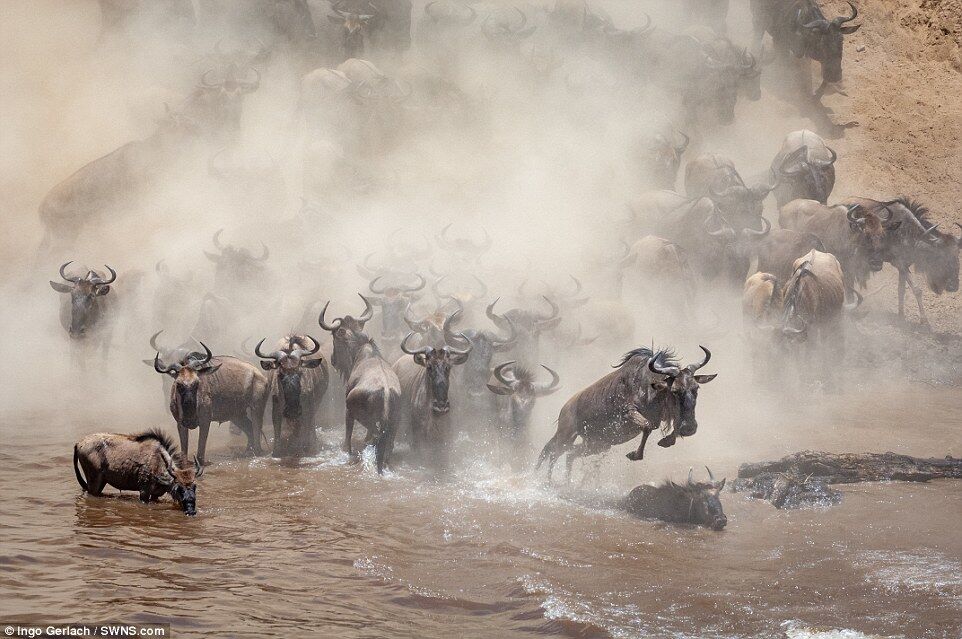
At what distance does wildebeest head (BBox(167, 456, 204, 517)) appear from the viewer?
9266 mm

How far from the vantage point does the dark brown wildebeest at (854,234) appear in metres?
17.4

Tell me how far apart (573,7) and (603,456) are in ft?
59.4

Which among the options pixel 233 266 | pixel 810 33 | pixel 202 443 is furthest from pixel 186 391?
pixel 810 33

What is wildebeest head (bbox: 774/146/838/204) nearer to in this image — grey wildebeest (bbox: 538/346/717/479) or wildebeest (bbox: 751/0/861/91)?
wildebeest (bbox: 751/0/861/91)

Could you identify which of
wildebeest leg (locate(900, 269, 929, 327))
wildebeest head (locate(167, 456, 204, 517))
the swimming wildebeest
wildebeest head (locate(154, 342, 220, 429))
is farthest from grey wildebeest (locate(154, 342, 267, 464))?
wildebeest leg (locate(900, 269, 929, 327))

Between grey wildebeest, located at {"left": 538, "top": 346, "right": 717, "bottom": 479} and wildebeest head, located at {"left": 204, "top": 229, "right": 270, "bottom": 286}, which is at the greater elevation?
wildebeest head, located at {"left": 204, "top": 229, "right": 270, "bottom": 286}

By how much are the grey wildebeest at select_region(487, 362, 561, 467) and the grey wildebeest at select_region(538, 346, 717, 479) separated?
46 cm

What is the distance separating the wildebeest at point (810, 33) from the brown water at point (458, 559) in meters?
17.5

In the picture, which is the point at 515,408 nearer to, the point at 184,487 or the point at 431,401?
the point at 431,401

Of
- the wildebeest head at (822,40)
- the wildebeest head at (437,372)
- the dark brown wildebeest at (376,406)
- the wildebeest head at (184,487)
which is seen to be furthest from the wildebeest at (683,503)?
the wildebeest head at (822,40)

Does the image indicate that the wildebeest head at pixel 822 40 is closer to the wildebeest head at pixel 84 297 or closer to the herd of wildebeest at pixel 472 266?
the herd of wildebeest at pixel 472 266

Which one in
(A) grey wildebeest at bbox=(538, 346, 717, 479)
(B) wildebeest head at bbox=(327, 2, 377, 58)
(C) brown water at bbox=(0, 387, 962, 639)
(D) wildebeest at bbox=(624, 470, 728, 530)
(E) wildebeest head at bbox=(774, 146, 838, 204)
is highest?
(B) wildebeest head at bbox=(327, 2, 377, 58)

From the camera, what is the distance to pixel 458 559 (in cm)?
849

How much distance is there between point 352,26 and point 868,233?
14.0 m
